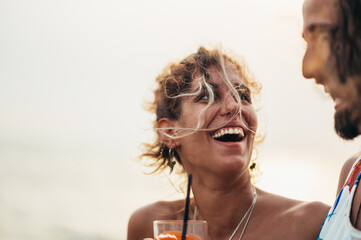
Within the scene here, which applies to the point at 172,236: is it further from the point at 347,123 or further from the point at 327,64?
the point at 327,64

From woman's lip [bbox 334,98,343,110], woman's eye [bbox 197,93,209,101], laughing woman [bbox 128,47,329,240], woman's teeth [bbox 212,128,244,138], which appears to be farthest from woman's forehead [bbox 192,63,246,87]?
woman's lip [bbox 334,98,343,110]

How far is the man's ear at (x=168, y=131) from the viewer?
174 inches

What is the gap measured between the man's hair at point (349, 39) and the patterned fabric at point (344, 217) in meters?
0.70

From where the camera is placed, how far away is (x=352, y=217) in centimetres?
257

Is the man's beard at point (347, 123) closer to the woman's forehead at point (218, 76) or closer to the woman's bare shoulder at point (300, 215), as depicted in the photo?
the woman's bare shoulder at point (300, 215)

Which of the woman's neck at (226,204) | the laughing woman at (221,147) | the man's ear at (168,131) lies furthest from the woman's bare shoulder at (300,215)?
the man's ear at (168,131)

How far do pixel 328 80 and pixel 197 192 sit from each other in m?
2.21

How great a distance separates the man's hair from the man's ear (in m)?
2.19

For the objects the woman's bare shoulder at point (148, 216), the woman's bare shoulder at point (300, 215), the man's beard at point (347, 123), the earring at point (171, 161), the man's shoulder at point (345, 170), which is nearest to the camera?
the man's beard at point (347, 123)

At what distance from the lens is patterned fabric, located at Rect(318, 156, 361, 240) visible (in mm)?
2498

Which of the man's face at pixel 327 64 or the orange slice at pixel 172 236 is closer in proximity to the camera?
the man's face at pixel 327 64

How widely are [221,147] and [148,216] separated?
136cm

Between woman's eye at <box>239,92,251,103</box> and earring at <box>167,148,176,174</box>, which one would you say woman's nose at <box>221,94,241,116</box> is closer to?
woman's eye at <box>239,92,251,103</box>

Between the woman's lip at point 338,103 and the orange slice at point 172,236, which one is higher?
the woman's lip at point 338,103
